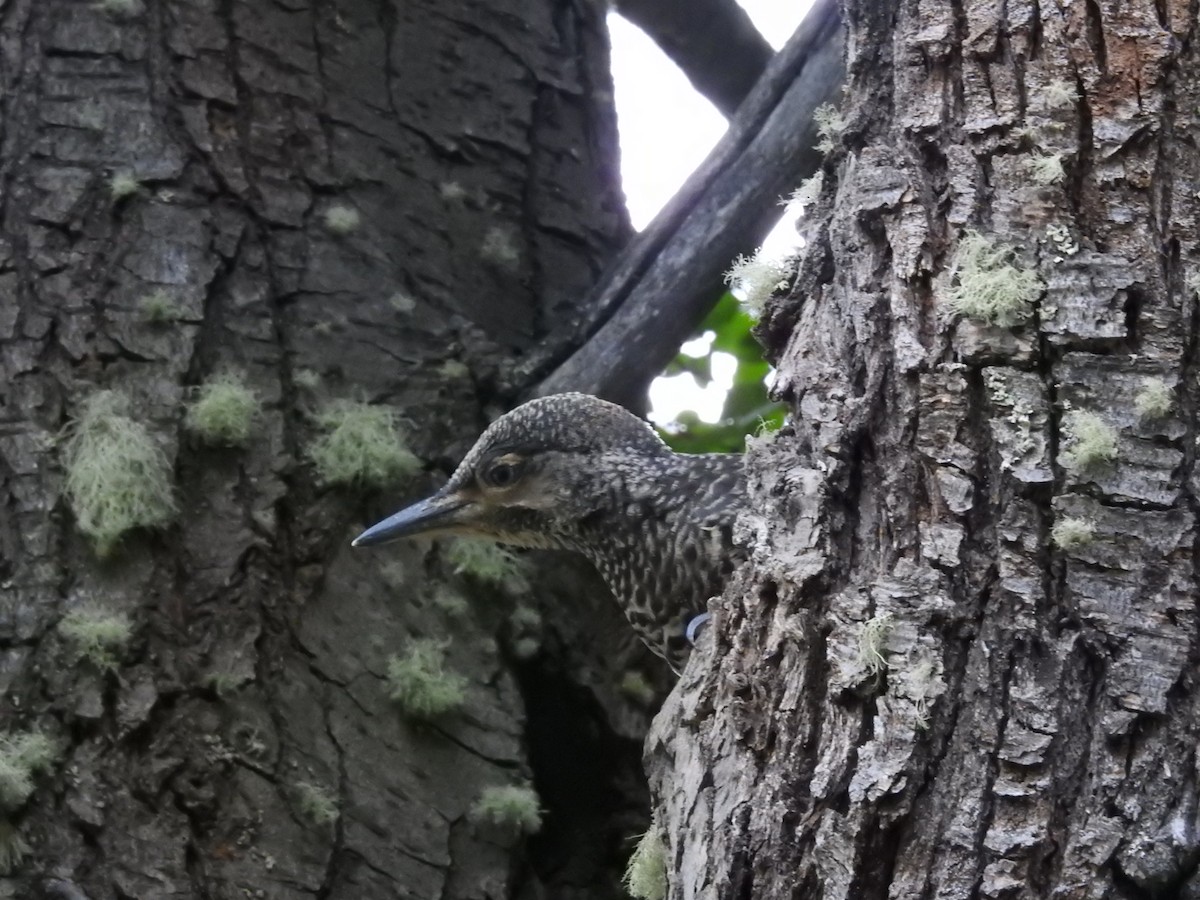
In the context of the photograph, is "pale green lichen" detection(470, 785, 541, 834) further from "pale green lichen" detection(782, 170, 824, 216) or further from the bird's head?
"pale green lichen" detection(782, 170, 824, 216)

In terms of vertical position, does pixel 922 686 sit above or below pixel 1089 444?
below

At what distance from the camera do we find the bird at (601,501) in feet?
6.45

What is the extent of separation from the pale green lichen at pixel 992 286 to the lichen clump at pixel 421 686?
1.15m

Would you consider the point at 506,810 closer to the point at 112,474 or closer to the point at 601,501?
the point at 601,501

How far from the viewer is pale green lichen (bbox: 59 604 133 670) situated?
6.17 feet

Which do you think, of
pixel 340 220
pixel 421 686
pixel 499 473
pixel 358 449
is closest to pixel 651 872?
pixel 421 686

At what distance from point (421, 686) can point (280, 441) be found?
0.44 metres

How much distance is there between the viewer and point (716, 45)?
281 centimetres

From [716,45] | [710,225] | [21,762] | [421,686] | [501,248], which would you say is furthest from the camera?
[716,45]

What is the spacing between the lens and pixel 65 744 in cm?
185

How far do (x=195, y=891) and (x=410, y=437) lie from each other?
772mm

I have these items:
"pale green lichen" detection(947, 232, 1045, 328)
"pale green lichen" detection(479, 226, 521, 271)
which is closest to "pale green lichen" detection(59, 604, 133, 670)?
"pale green lichen" detection(479, 226, 521, 271)

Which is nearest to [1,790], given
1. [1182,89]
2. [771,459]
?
[771,459]

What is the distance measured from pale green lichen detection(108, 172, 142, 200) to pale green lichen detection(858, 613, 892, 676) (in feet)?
4.93
